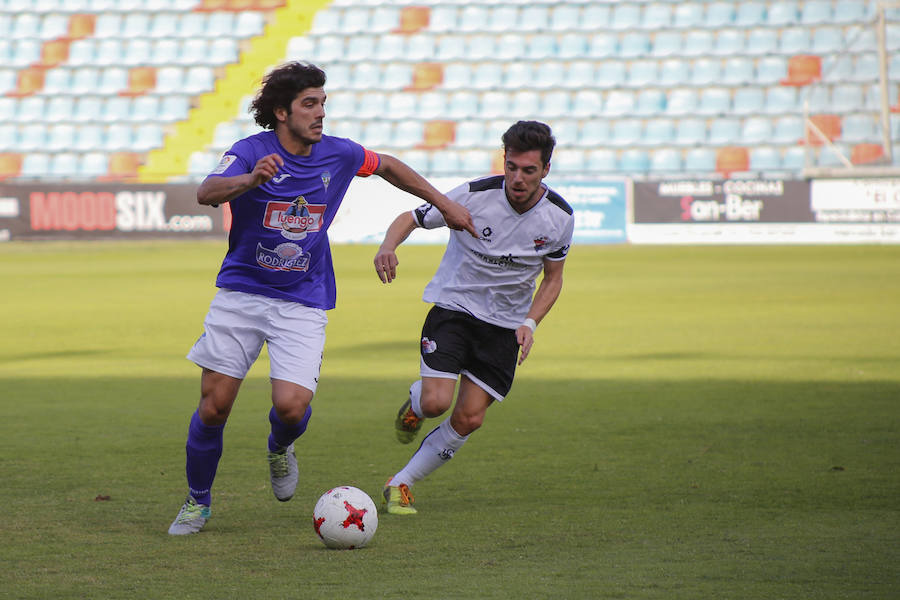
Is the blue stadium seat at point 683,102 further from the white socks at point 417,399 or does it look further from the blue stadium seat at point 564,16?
the white socks at point 417,399

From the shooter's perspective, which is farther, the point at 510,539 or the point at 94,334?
the point at 94,334

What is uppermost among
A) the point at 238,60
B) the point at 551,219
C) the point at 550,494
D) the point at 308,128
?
the point at 238,60

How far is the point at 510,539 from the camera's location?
4.88m

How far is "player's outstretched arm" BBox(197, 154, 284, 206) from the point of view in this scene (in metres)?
4.63

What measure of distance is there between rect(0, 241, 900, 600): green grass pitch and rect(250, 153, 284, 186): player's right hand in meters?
1.42

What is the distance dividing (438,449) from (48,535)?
1.77 m

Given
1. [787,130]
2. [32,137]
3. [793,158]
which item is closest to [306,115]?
[793,158]

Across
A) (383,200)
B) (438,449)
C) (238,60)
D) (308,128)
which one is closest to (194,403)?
(438,449)

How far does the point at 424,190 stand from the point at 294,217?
2.09 ft

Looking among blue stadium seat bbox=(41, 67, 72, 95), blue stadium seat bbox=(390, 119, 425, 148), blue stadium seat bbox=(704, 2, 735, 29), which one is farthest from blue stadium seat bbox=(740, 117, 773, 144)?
blue stadium seat bbox=(41, 67, 72, 95)

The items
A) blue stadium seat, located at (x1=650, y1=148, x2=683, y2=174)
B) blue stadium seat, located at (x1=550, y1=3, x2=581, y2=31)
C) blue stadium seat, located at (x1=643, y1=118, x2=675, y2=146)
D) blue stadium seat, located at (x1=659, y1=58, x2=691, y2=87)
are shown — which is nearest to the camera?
blue stadium seat, located at (x1=650, y1=148, x2=683, y2=174)

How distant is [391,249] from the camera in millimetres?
5633

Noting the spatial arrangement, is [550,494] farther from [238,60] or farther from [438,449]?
[238,60]

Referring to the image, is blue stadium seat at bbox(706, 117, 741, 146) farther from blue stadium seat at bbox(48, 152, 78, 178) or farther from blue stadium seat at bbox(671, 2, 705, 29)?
blue stadium seat at bbox(48, 152, 78, 178)
